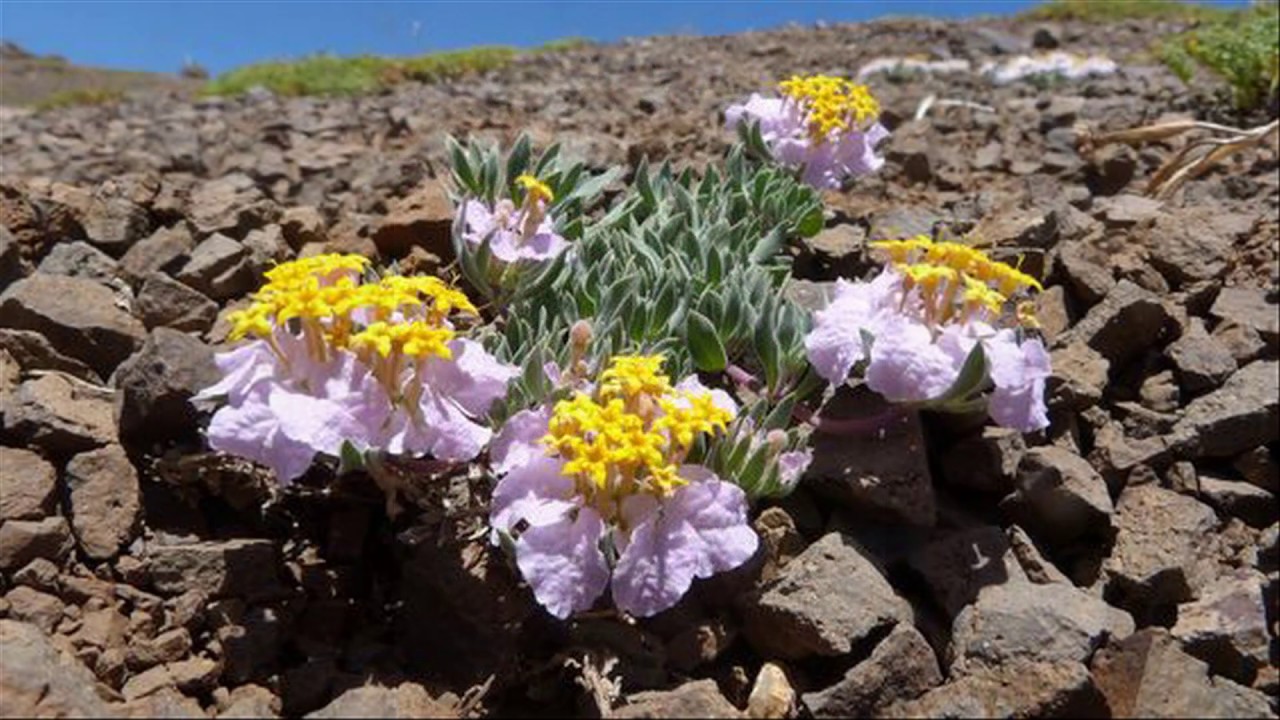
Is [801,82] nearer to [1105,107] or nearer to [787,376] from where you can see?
[787,376]

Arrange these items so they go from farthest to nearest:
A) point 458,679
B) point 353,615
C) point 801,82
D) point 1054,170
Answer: point 1054,170 → point 801,82 → point 353,615 → point 458,679

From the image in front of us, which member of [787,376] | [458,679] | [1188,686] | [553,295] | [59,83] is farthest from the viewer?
[59,83]

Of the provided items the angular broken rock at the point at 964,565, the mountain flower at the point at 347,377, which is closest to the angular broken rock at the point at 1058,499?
the angular broken rock at the point at 964,565

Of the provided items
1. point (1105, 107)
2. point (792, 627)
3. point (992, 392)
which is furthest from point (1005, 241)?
point (1105, 107)

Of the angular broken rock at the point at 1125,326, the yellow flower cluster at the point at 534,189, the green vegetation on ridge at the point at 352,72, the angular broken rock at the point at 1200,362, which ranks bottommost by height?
the angular broken rock at the point at 1200,362

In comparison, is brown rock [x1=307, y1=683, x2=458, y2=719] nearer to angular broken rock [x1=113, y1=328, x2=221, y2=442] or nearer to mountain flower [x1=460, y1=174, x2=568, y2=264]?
angular broken rock [x1=113, y1=328, x2=221, y2=442]

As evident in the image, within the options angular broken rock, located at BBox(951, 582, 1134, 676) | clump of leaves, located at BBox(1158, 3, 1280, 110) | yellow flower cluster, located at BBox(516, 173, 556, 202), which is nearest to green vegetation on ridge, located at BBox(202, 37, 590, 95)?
clump of leaves, located at BBox(1158, 3, 1280, 110)

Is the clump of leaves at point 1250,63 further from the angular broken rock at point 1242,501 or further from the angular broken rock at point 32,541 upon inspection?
the angular broken rock at point 32,541
